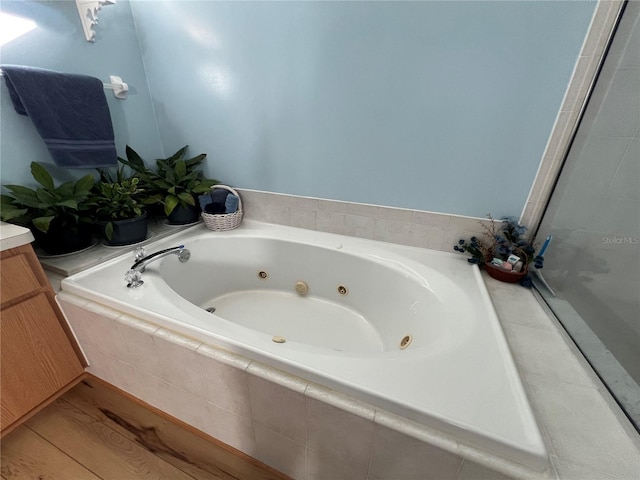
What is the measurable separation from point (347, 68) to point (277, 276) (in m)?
1.08

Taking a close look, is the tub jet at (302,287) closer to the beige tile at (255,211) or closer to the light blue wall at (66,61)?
the beige tile at (255,211)

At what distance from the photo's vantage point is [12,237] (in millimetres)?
778

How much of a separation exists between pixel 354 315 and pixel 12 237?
1325 mm

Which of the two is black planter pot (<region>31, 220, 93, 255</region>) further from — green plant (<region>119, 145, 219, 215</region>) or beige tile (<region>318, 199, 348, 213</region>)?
beige tile (<region>318, 199, 348, 213</region>)

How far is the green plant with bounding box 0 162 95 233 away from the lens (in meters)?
0.91

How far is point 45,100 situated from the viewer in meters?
1.00

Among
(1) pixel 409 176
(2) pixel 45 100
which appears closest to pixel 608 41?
(1) pixel 409 176

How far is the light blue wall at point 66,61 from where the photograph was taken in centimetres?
101

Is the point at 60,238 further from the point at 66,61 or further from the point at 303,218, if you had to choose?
the point at 303,218

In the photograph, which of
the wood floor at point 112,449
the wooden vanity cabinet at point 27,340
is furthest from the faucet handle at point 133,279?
the wood floor at point 112,449

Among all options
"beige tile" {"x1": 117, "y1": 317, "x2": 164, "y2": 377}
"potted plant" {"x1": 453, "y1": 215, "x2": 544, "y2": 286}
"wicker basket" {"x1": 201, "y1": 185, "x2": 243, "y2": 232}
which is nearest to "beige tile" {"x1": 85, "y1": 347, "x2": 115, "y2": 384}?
"beige tile" {"x1": 117, "y1": 317, "x2": 164, "y2": 377}

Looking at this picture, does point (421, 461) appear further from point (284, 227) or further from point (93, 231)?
point (93, 231)

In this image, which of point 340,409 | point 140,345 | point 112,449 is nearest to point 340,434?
point 340,409

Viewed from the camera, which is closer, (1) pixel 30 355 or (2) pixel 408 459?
(2) pixel 408 459
